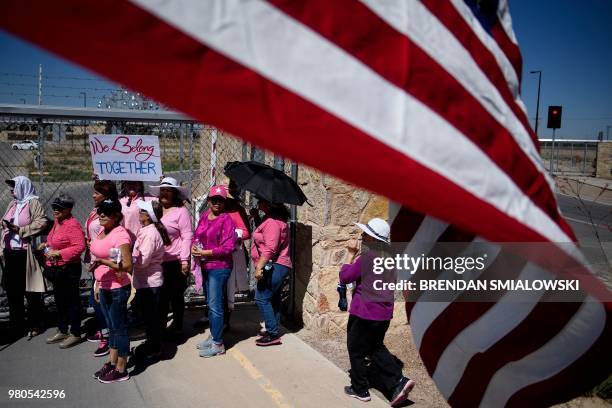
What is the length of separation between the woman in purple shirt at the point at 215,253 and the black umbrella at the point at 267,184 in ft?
1.10

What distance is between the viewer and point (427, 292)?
2.34 m

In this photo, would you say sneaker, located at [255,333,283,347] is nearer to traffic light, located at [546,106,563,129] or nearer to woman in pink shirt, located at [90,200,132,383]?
woman in pink shirt, located at [90,200,132,383]

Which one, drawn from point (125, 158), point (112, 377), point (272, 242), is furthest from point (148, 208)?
point (112, 377)

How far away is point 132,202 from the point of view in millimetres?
6641

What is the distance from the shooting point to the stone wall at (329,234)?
6.14 meters

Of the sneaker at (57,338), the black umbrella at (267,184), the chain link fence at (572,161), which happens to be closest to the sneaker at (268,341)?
the black umbrella at (267,184)

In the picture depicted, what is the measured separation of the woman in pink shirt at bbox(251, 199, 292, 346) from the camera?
6051 millimetres

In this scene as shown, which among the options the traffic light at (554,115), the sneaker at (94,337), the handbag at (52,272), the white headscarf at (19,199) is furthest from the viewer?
the traffic light at (554,115)

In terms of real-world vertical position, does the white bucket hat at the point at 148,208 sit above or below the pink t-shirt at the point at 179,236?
above

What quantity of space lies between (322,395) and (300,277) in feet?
6.91

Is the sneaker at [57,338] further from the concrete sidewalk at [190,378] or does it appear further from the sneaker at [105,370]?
the sneaker at [105,370]

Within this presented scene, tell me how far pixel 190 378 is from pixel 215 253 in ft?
4.41

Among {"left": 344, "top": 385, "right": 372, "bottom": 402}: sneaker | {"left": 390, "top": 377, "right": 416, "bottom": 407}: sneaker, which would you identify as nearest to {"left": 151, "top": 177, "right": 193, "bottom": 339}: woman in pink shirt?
{"left": 344, "top": 385, "right": 372, "bottom": 402}: sneaker

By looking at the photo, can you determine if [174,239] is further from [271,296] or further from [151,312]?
[271,296]
